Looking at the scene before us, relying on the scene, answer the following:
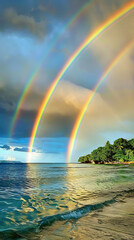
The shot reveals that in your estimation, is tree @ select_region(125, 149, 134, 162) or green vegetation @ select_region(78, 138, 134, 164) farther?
green vegetation @ select_region(78, 138, 134, 164)

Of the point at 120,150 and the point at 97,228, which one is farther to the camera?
the point at 120,150

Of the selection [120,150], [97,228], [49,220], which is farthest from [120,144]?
[97,228]

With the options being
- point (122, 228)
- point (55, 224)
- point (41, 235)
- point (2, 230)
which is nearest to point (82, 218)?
point (55, 224)

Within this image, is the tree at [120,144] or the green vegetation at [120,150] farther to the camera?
the tree at [120,144]

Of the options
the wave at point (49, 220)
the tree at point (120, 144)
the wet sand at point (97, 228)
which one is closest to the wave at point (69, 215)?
the wave at point (49, 220)

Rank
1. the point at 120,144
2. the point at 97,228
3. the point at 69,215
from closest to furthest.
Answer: the point at 97,228 → the point at 69,215 → the point at 120,144

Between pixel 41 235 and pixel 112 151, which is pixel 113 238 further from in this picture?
pixel 112 151

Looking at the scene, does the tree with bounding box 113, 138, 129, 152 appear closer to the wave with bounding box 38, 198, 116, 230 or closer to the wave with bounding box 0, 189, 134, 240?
the wave with bounding box 0, 189, 134, 240

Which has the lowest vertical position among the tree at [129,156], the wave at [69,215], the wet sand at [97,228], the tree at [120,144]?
the wave at [69,215]

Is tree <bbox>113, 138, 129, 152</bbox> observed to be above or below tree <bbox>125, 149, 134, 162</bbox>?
above

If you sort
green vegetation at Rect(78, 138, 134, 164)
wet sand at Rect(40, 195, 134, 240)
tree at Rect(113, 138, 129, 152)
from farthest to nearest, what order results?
tree at Rect(113, 138, 129, 152) < green vegetation at Rect(78, 138, 134, 164) < wet sand at Rect(40, 195, 134, 240)

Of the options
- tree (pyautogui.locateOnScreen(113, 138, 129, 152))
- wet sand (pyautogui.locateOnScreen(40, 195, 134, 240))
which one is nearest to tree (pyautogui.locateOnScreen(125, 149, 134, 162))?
tree (pyautogui.locateOnScreen(113, 138, 129, 152))

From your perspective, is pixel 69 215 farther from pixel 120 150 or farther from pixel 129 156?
pixel 120 150

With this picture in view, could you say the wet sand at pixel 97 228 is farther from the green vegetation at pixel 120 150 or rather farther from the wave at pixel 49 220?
the green vegetation at pixel 120 150
